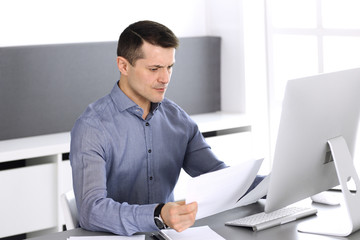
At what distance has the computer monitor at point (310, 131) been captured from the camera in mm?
1897

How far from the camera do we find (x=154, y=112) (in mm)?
2502

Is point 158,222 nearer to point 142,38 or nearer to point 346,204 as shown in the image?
point 346,204

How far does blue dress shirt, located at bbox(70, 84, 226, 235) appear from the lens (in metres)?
2.04

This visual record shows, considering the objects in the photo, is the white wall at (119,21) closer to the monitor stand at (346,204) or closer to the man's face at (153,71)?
the man's face at (153,71)

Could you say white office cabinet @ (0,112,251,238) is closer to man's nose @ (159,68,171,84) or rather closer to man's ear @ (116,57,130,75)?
man's ear @ (116,57,130,75)

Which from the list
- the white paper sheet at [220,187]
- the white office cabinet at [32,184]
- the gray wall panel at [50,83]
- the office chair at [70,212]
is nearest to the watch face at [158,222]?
the white paper sheet at [220,187]

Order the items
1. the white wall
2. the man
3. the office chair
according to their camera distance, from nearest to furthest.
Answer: the man, the office chair, the white wall

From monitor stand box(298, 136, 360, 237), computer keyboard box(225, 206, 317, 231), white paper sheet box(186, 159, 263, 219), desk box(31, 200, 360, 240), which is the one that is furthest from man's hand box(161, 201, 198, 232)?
monitor stand box(298, 136, 360, 237)

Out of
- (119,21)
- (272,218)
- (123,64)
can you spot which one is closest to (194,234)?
(272,218)

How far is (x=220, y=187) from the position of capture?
6.36ft

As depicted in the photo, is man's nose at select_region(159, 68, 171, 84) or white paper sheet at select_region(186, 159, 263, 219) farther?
man's nose at select_region(159, 68, 171, 84)

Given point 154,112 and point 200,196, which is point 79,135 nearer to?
point 154,112

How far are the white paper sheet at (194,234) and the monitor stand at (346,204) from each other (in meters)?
0.28

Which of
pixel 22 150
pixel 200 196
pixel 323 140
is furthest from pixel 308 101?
pixel 22 150
